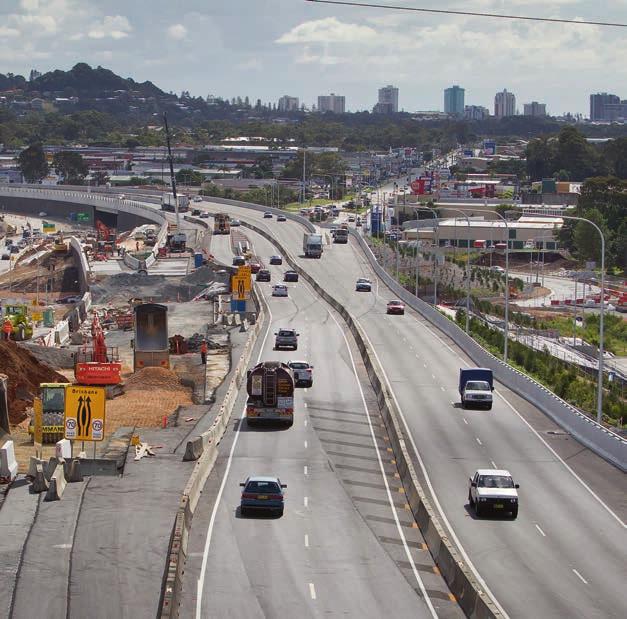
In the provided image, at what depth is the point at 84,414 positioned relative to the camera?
40.8m

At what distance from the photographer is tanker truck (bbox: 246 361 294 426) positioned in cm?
4991

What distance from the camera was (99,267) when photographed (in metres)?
130

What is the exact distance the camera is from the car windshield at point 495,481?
1532 inches

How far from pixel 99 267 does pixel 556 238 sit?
259 ft

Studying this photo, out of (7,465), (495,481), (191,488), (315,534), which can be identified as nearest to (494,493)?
(495,481)

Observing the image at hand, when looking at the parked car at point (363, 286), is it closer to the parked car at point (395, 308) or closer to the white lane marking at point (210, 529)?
the parked car at point (395, 308)

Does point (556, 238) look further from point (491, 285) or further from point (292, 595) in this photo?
point (292, 595)

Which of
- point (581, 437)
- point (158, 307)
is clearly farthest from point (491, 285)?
point (581, 437)

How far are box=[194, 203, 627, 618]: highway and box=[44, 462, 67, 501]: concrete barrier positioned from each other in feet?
35.9

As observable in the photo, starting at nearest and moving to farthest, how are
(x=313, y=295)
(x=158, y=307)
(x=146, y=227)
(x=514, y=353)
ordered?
(x=158, y=307) → (x=514, y=353) → (x=313, y=295) → (x=146, y=227)

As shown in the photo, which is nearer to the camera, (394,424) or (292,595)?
(292,595)

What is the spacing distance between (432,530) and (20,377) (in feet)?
93.7

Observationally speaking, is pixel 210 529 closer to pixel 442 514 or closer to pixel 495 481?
pixel 442 514

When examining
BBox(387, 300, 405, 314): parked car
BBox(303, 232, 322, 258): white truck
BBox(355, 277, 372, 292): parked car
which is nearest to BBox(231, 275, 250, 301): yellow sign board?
BBox(387, 300, 405, 314): parked car
